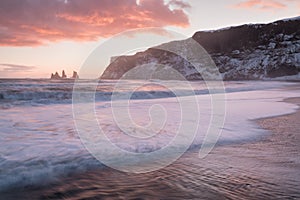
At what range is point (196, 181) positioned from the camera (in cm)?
247

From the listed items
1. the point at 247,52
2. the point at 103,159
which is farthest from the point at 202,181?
the point at 247,52

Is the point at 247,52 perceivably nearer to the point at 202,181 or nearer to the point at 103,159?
the point at 103,159

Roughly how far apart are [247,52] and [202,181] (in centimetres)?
8762

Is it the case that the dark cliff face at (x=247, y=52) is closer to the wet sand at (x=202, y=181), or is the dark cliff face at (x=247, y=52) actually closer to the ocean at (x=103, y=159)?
Answer: the ocean at (x=103, y=159)

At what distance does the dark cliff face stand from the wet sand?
70.5 metres

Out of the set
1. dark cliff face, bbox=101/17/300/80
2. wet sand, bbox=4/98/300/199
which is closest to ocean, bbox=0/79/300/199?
wet sand, bbox=4/98/300/199

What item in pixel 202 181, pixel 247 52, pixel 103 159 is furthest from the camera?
pixel 247 52

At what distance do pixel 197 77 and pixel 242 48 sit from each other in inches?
890

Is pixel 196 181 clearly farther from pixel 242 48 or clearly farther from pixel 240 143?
pixel 242 48

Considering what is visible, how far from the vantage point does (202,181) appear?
2.47 meters

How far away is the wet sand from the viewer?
7.19 ft

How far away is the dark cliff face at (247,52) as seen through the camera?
225 feet

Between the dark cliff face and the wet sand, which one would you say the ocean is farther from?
the dark cliff face

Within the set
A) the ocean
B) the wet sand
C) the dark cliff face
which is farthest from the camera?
the dark cliff face
